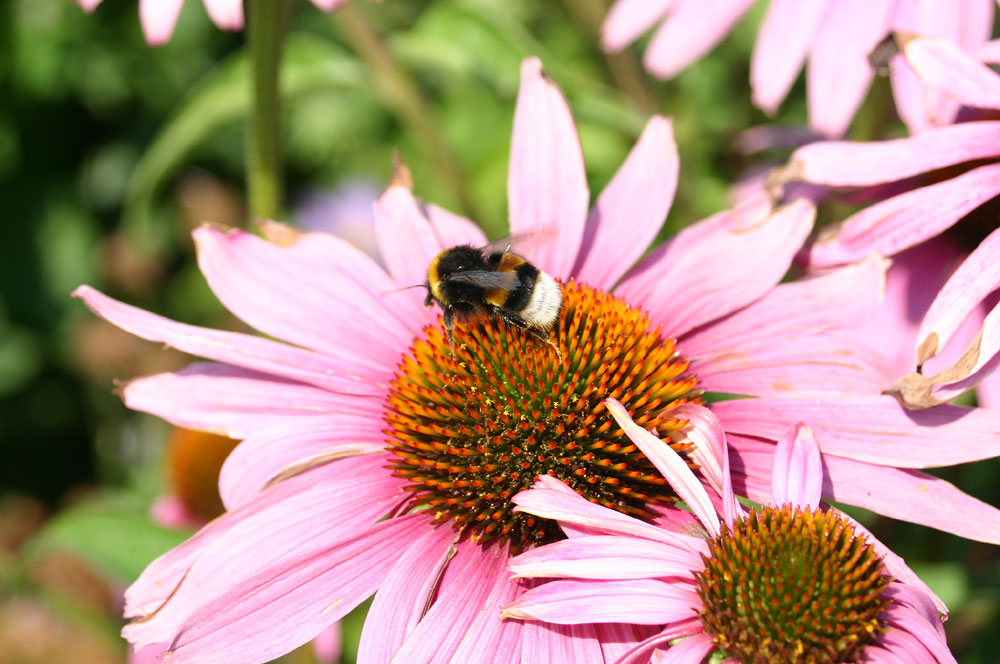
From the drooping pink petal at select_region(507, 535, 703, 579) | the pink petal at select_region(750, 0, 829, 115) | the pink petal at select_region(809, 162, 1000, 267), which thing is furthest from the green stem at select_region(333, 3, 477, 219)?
the drooping pink petal at select_region(507, 535, 703, 579)

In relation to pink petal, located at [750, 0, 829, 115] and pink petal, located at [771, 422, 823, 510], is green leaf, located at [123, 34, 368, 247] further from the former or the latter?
pink petal, located at [771, 422, 823, 510]

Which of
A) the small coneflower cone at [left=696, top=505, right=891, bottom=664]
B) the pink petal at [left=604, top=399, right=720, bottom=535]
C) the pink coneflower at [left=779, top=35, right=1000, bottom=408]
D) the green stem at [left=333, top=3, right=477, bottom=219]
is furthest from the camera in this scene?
the green stem at [left=333, top=3, right=477, bottom=219]

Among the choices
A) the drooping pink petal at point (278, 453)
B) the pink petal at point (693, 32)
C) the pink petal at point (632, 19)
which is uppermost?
the pink petal at point (632, 19)

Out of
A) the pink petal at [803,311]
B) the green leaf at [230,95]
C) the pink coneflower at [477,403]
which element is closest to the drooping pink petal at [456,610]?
the pink coneflower at [477,403]

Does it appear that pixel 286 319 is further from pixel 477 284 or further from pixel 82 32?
pixel 82 32

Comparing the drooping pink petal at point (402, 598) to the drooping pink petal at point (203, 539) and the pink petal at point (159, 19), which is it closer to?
the drooping pink petal at point (203, 539)

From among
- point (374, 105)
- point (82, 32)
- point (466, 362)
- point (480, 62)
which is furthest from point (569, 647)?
point (82, 32)

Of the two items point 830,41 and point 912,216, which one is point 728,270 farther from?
point 830,41
